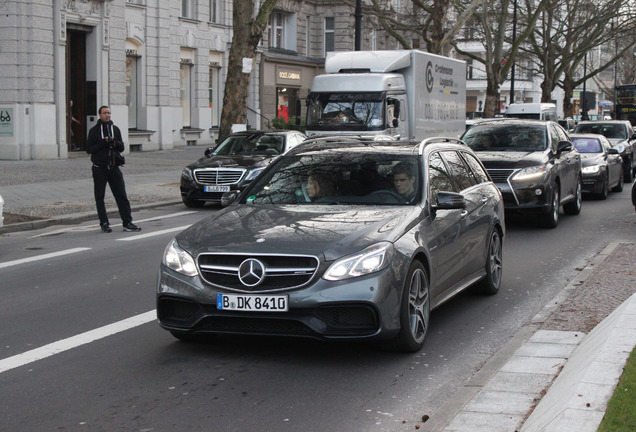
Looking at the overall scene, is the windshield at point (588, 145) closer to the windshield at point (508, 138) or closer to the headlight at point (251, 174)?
the windshield at point (508, 138)

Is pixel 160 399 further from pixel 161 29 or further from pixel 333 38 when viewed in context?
pixel 333 38

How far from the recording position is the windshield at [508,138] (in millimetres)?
15906

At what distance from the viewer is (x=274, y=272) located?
20.6 ft

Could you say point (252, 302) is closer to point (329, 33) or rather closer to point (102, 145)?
point (102, 145)

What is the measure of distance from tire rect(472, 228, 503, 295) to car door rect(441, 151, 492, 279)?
0.25m

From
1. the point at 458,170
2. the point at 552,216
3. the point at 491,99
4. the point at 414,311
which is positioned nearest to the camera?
the point at 414,311

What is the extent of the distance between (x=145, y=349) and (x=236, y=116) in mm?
18529

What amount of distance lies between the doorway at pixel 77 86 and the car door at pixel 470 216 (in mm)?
25166

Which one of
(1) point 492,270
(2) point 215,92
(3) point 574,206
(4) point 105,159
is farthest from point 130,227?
(2) point 215,92

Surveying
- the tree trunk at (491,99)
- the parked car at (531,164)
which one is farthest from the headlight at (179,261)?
the tree trunk at (491,99)

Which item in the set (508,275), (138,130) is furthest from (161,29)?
(508,275)

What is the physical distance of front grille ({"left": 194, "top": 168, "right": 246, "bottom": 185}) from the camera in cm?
1822

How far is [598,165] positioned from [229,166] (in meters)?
8.33

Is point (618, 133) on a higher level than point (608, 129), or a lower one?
lower
